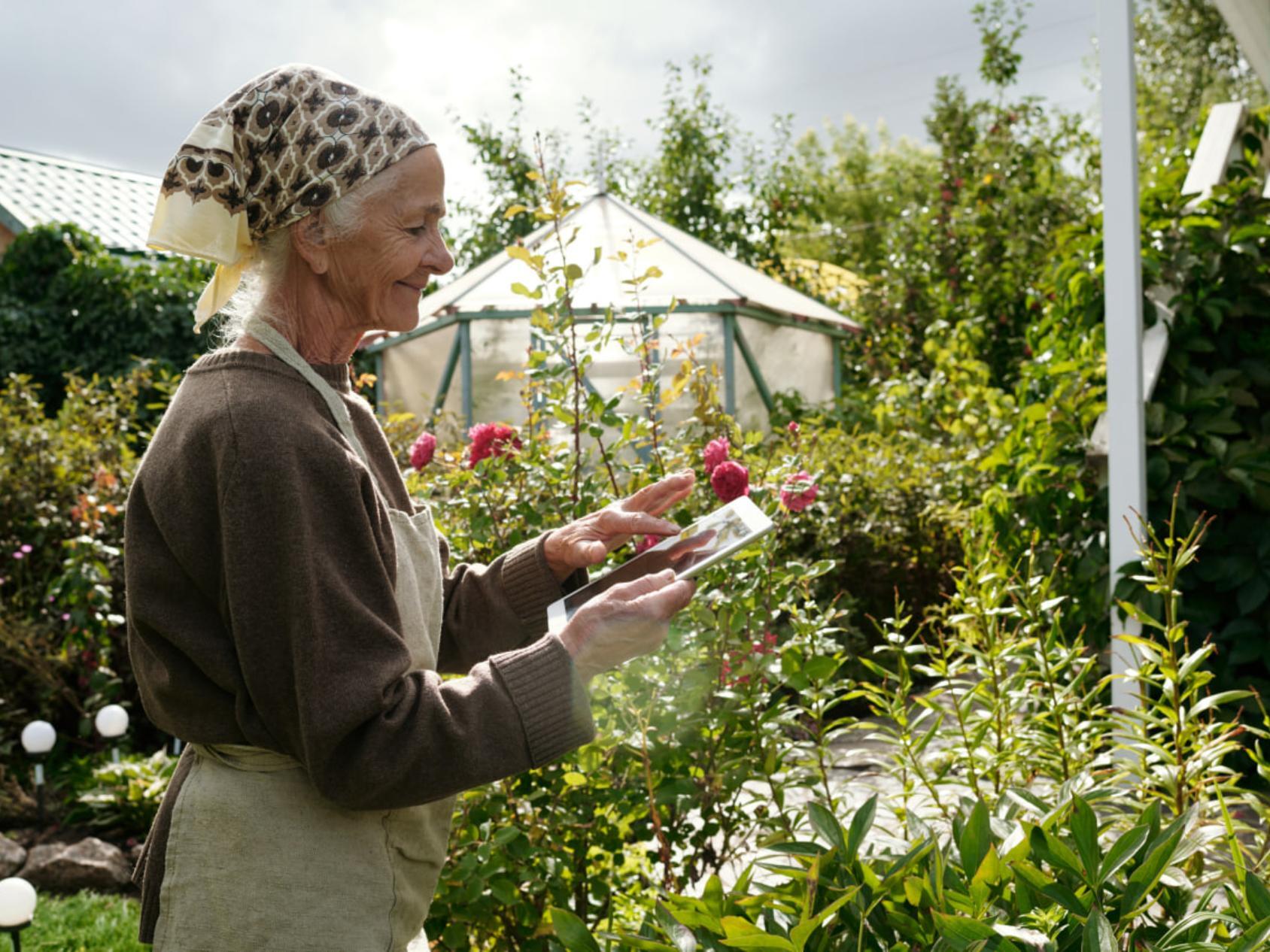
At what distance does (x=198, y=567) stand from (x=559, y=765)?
4.38 feet

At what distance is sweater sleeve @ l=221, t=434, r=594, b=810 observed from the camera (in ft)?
4.08

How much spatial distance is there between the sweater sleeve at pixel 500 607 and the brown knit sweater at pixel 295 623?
0.42 m

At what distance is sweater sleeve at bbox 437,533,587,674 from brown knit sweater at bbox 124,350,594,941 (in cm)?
42

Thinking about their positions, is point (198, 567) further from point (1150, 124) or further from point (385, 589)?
point (1150, 124)

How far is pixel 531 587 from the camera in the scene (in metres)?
1.82

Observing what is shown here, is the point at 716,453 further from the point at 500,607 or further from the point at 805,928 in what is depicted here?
the point at 805,928

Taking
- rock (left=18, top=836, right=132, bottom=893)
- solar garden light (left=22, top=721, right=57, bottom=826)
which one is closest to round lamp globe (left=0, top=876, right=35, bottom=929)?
solar garden light (left=22, top=721, right=57, bottom=826)

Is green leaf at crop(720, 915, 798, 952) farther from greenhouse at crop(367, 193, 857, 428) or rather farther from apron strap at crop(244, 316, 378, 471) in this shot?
greenhouse at crop(367, 193, 857, 428)

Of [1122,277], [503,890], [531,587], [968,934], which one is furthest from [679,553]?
[1122,277]

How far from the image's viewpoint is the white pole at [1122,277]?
Answer: 342 centimetres

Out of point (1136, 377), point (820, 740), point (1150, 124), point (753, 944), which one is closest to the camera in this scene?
point (753, 944)

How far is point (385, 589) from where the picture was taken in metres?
1.33

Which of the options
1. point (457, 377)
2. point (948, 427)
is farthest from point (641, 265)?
point (948, 427)

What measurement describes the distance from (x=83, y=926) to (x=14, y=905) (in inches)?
42.4
